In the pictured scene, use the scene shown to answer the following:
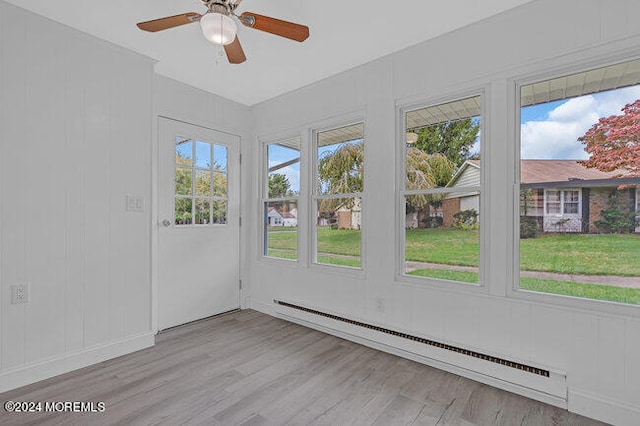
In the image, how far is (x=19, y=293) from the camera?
85.8 inches

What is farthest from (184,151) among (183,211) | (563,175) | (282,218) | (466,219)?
(563,175)

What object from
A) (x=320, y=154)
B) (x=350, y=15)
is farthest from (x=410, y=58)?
(x=320, y=154)

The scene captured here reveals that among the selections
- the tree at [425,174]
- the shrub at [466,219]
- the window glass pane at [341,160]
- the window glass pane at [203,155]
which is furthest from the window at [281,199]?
the shrub at [466,219]

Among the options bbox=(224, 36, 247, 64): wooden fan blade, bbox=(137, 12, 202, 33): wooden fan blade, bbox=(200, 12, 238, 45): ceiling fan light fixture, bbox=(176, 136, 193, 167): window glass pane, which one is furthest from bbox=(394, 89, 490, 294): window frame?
bbox=(176, 136, 193, 167): window glass pane

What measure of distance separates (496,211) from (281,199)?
2300 mm

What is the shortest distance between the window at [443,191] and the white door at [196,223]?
2123 millimetres

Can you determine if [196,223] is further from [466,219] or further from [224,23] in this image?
[466,219]

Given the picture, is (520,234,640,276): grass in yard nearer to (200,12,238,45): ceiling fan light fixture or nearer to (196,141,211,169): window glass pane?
(200,12,238,45): ceiling fan light fixture

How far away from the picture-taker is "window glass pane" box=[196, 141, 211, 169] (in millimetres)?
3509

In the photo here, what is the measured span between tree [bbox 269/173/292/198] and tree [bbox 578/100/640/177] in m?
2.71

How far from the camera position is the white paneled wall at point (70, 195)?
2158mm

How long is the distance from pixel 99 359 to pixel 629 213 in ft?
12.6

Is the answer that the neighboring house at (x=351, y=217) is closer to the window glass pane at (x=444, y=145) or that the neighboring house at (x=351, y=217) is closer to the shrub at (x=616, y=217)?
the window glass pane at (x=444, y=145)

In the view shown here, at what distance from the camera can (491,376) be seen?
219 cm
